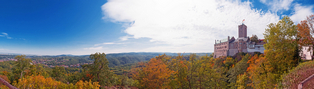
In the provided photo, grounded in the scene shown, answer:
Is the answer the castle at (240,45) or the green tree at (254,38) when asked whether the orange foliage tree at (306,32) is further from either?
the green tree at (254,38)

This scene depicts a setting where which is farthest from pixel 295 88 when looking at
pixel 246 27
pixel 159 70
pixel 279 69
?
pixel 246 27

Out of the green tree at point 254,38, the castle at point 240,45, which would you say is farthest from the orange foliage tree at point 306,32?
the green tree at point 254,38

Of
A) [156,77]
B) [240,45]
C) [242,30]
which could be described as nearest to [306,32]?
[156,77]

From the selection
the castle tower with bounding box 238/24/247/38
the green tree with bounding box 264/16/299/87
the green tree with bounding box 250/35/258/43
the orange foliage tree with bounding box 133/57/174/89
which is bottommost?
the orange foliage tree with bounding box 133/57/174/89

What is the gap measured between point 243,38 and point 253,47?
6560 mm

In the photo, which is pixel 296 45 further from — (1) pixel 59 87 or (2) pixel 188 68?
(1) pixel 59 87

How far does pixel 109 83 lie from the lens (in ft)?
61.1

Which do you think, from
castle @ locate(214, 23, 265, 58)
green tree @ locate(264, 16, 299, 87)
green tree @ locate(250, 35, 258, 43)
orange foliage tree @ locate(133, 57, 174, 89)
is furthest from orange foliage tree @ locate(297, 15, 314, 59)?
green tree @ locate(250, 35, 258, 43)

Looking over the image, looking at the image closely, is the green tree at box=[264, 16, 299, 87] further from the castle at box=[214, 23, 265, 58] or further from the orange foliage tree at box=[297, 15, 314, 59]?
the castle at box=[214, 23, 265, 58]

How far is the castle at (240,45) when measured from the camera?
48.6 meters

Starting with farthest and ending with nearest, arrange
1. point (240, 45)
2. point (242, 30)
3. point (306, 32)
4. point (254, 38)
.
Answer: point (242, 30) → point (240, 45) → point (254, 38) → point (306, 32)

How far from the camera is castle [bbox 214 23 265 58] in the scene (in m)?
48.6

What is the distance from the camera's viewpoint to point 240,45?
52406 millimetres

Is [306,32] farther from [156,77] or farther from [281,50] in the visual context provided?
[156,77]
